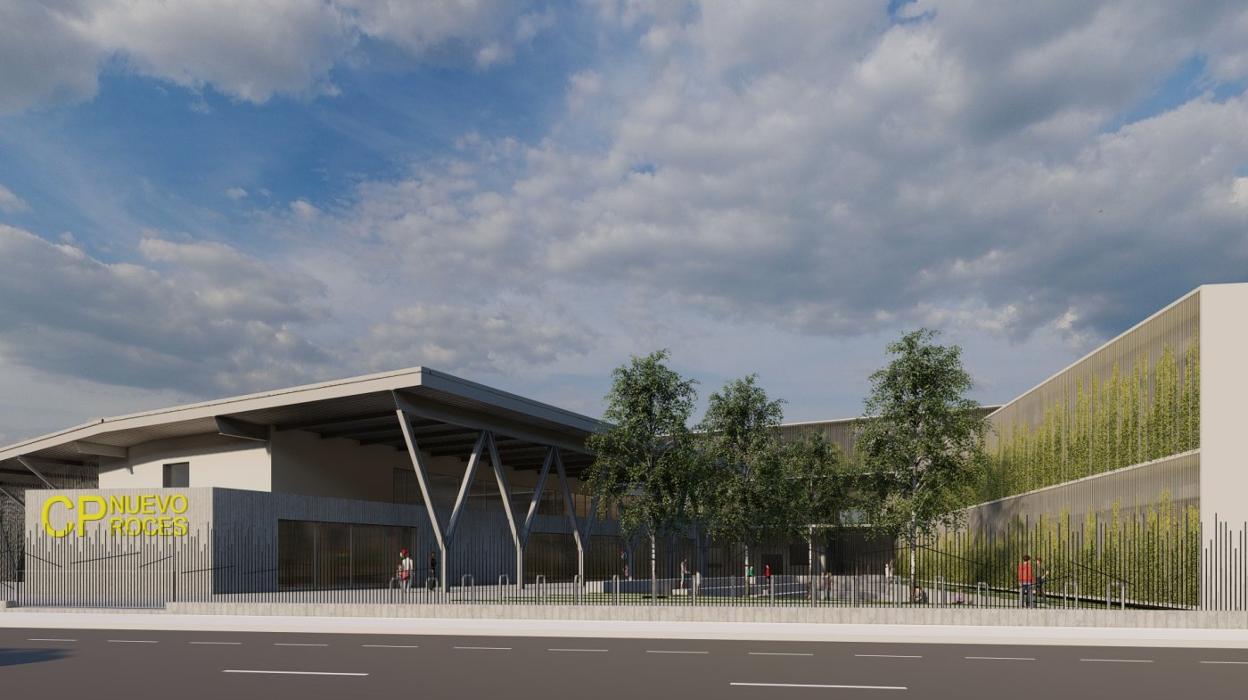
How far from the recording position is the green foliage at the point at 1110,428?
28344 mm

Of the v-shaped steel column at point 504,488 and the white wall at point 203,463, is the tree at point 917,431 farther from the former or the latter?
the white wall at point 203,463

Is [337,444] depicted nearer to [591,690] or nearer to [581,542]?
[581,542]

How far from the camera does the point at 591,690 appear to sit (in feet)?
42.6

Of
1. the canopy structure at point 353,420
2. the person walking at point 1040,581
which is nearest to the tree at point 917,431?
the person walking at point 1040,581

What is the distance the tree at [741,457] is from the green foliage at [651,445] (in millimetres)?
2193

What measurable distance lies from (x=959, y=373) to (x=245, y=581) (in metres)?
22.5

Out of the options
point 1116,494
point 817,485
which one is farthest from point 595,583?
point 817,485

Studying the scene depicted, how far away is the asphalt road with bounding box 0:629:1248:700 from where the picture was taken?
12909 mm

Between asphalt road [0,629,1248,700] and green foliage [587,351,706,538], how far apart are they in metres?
13.5

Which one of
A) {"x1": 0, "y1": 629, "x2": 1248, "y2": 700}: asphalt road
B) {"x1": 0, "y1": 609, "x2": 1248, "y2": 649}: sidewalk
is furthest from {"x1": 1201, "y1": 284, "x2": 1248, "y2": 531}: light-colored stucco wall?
{"x1": 0, "y1": 629, "x2": 1248, "y2": 700}: asphalt road

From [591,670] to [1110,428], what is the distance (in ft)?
79.0

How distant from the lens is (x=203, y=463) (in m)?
43.5

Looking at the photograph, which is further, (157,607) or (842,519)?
(842,519)

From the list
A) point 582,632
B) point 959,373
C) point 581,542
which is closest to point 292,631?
point 582,632
